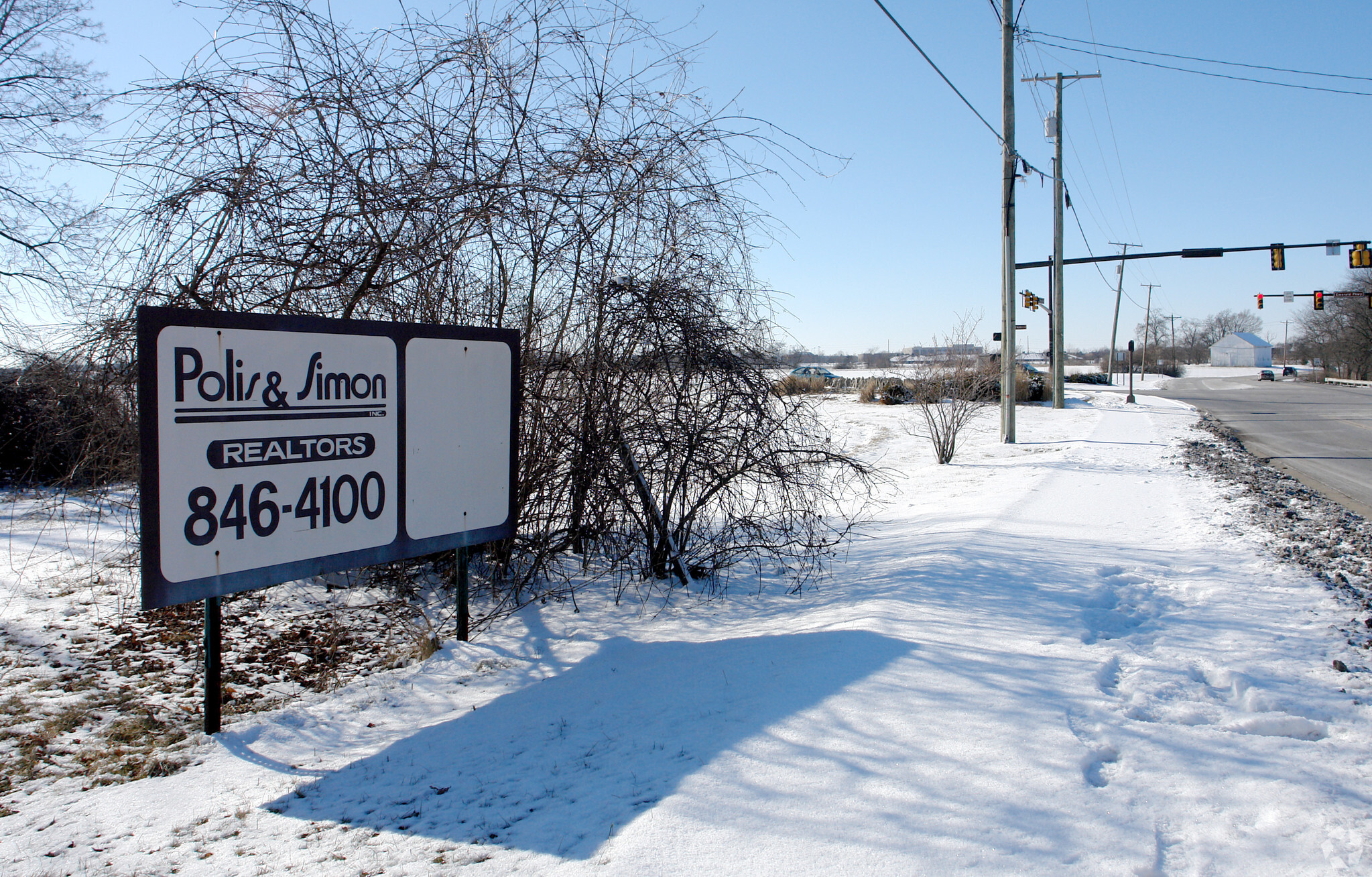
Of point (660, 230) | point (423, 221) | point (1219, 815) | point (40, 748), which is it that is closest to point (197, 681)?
point (40, 748)

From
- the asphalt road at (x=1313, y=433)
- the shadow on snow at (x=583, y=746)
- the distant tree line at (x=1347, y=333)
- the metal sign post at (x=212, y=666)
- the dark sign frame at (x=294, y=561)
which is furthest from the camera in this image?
the distant tree line at (x=1347, y=333)

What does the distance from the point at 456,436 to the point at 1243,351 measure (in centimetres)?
14159

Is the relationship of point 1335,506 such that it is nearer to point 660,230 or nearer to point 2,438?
point 660,230

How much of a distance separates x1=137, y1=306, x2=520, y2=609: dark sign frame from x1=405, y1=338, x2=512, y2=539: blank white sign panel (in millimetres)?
42

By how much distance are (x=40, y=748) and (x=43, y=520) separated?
7.53 meters

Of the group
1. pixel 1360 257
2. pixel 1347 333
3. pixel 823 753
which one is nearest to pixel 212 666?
pixel 823 753

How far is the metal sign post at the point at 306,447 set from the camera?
11.0 feet

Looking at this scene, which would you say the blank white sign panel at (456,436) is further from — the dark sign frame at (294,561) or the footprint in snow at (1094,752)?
the footprint in snow at (1094,752)

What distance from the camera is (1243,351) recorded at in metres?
117

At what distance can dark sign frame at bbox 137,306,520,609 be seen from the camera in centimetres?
327

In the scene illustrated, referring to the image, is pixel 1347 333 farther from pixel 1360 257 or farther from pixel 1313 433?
pixel 1313 433

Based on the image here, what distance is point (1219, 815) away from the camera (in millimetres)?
2570

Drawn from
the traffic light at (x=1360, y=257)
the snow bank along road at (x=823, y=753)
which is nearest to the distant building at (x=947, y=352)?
the snow bank along road at (x=823, y=753)

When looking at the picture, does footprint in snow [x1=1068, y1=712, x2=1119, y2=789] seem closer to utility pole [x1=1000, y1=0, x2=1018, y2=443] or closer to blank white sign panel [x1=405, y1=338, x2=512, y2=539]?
blank white sign panel [x1=405, y1=338, x2=512, y2=539]
